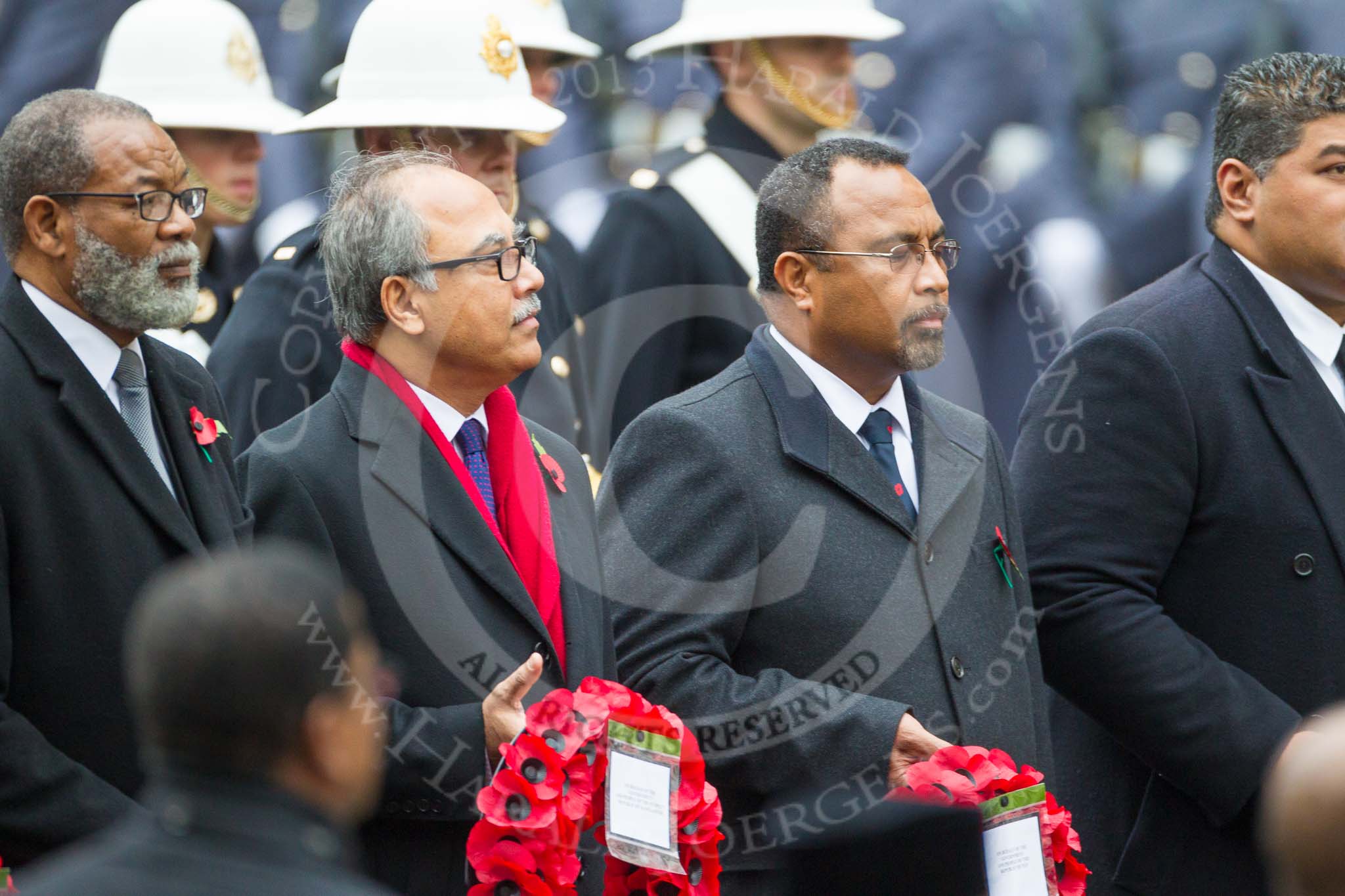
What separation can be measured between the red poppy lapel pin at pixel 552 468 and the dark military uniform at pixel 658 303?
1135 mm

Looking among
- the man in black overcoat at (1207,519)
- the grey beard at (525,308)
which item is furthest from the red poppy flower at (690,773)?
the man in black overcoat at (1207,519)

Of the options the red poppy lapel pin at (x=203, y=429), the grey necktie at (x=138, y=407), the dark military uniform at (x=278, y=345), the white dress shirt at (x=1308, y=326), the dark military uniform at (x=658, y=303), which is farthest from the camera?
the dark military uniform at (x=658, y=303)

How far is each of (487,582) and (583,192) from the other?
2.99m

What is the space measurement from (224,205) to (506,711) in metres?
2.66

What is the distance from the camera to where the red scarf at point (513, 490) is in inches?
168

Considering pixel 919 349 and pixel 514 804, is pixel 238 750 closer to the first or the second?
pixel 514 804

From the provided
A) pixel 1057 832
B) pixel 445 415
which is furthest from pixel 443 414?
pixel 1057 832

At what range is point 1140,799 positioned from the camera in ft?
15.6

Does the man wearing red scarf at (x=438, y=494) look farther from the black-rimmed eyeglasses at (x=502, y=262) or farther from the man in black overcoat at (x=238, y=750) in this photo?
the man in black overcoat at (x=238, y=750)

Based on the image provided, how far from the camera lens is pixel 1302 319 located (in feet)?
15.6

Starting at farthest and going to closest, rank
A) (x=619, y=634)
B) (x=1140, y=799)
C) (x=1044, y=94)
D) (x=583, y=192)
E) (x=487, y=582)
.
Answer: (x=1044, y=94) < (x=583, y=192) < (x=1140, y=799) < (x=619, y=634) < (x=487, y=582)

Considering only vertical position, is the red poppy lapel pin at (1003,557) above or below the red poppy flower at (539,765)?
above

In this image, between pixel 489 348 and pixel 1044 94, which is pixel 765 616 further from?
pixel 1044 94

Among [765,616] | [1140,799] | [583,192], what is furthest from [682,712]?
[583,192]
